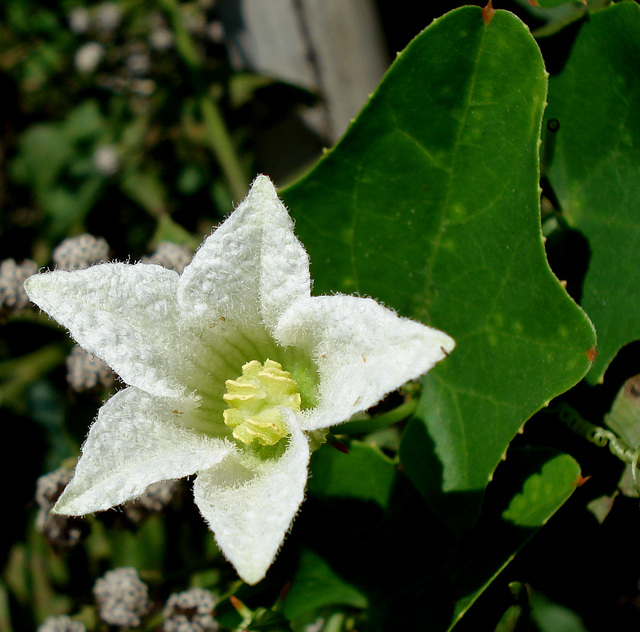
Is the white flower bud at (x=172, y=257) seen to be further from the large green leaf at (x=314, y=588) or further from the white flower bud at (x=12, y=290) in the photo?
the large green leaf at (x=314, y=588)

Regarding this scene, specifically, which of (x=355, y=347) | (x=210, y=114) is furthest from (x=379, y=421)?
(x=210, y=114)

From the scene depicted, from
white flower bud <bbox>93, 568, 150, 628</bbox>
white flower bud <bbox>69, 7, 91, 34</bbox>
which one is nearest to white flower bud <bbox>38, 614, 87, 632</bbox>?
white flower bud <bbox>93, 568, 150, 628</bbox>

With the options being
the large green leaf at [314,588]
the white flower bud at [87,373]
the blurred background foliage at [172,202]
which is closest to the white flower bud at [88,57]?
the blurred background foliage at [172,202]

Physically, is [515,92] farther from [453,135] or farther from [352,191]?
[352,191]

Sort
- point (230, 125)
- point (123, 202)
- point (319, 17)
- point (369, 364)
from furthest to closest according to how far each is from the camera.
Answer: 1. point (123, 202)
2. point (230, 125)
3. point (319, 17)
4. point (369, 364)

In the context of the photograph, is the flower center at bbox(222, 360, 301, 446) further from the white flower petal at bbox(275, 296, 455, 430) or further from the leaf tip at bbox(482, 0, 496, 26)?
the leaf tip at bbox(482, 0, 496, 26)

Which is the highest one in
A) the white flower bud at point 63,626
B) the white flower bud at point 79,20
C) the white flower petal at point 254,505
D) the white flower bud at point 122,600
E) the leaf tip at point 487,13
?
the leaf tip at point 487,13

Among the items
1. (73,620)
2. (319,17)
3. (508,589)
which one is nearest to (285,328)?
(508,589)
